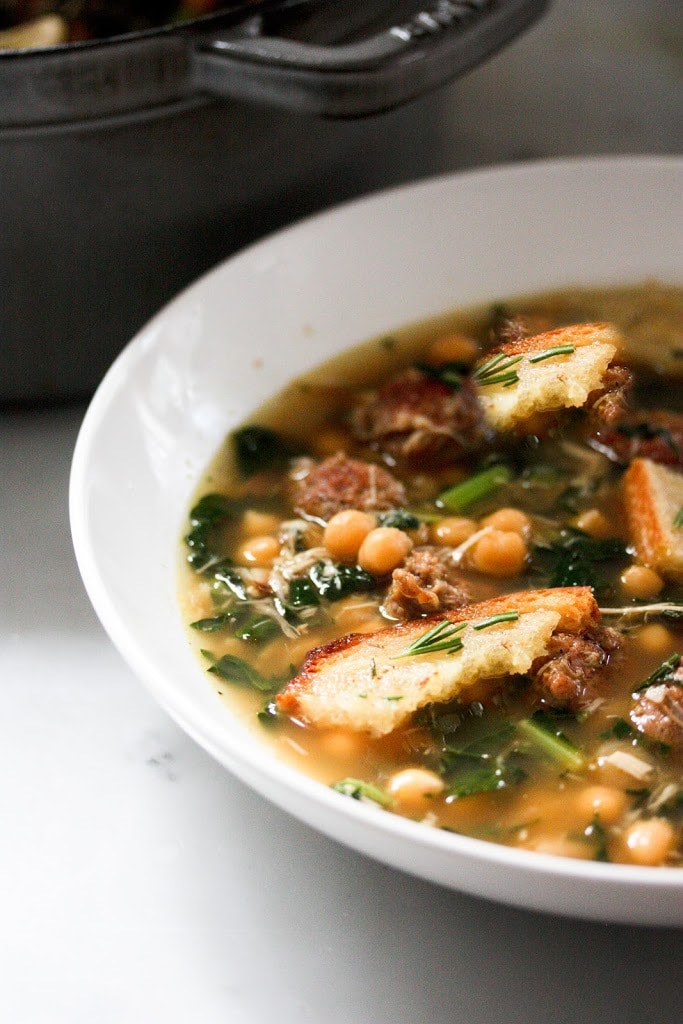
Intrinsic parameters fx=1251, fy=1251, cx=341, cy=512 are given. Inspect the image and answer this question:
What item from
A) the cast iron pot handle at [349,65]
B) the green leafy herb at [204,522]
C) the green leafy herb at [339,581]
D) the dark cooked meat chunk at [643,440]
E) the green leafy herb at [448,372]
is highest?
the cast iron pot handle at [349,65]

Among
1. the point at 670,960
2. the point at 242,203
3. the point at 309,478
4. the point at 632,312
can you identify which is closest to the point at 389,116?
the point at 242,203

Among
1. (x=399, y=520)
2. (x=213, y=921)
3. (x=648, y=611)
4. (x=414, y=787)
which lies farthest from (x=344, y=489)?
(x=213, y=921)

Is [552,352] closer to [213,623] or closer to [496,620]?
[496,620]

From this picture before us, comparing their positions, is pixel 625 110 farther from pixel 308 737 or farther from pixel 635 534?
pixel 308 737

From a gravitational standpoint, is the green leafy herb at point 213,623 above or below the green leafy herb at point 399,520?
below

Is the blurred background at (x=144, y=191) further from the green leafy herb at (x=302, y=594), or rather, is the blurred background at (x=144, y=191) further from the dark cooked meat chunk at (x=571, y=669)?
the dark cooked meat chunk at (x=571, y=669)

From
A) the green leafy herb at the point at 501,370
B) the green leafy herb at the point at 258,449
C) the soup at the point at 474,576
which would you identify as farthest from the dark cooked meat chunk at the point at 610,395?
the green leafy herb at the point at 258,449

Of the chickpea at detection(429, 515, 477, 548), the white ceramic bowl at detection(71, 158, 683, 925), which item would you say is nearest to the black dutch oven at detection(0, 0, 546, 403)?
the white ceramic bowl at detection(71, 158, 683, 925)

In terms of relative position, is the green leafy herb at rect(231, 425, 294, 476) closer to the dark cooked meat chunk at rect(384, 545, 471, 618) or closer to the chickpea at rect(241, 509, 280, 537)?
the chickpea at rect(241, 509, 280, 537)
